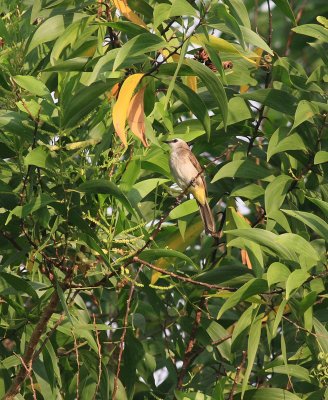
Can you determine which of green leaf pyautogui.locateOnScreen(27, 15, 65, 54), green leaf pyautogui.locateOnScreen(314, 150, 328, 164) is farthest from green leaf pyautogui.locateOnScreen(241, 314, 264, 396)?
green leaf pyautogui.locateOnScreen(27, 15, 65, 54)

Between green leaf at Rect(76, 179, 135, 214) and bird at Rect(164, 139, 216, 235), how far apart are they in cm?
46

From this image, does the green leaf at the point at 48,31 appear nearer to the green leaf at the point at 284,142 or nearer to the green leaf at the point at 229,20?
the green leaf at the point at 229,20

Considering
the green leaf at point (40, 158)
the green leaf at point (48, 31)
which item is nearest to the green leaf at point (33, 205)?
the green leaf at point (40, 158)

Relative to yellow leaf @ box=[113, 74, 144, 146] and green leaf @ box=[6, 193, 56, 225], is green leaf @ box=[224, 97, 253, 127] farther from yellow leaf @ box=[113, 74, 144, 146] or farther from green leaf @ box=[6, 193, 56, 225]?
green leaf @ box=[6, 193, 56, 225]

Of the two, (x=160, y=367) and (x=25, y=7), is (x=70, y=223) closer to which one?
(x=25, y=7)

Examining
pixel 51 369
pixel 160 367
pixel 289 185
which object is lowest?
pixel 160 367

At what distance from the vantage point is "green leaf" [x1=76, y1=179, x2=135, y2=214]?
3.27 meters

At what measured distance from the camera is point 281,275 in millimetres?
3408

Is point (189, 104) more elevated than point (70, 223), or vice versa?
point (189, 104)

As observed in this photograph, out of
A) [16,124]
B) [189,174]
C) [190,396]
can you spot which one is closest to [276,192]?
[190,396]

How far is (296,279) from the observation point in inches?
133

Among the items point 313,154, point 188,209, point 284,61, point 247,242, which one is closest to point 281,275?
point 247,242

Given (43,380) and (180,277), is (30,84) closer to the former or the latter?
(180,277)

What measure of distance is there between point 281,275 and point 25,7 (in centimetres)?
173
